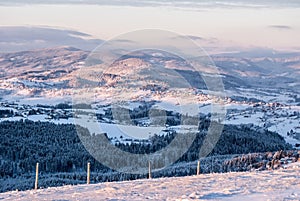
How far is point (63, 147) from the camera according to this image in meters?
89.6

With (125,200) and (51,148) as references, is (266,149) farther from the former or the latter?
(125,200)

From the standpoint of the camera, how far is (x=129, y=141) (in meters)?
104

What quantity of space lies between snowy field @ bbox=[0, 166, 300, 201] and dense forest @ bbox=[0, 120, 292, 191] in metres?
33.6

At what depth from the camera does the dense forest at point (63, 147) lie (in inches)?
2838

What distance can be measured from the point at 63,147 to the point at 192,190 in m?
69.6

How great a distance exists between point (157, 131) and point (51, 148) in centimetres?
3374

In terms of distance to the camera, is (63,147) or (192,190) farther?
(63,147)

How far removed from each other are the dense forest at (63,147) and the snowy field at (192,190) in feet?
110

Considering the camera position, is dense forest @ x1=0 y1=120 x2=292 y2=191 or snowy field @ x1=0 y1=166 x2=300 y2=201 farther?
dense forest @ x1=0 y1=120 x2=292 y2=191

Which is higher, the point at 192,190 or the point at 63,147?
the point at 192,190

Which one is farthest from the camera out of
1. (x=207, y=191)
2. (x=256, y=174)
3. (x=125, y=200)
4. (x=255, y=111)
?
(x=255, y=111)

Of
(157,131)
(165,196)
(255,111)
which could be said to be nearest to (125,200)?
(165,196)

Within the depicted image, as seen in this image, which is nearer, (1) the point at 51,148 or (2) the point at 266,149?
(1) the point at 51,148

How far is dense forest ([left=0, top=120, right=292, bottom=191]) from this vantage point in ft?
236
